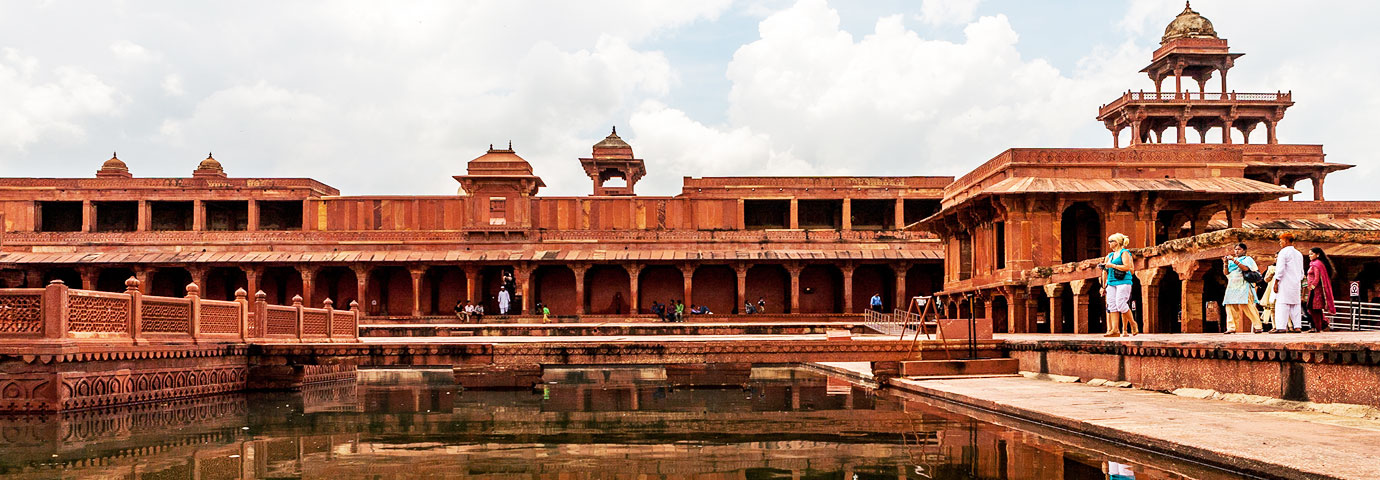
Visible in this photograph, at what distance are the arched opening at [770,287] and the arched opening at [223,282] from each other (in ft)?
56.3

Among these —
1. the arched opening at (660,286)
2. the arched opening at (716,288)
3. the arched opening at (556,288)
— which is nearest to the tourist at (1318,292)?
the arched opening at (716,288)

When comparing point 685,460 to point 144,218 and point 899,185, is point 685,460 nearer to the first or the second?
point 899,185

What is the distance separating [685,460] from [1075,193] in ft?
60.6

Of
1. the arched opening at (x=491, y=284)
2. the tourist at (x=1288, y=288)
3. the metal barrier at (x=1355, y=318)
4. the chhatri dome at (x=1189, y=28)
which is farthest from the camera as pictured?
the chhatri dome at (x=1189, y=28)

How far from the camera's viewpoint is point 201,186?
43.1 metres

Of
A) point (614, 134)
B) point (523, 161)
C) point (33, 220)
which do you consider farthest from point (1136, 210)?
point (33, 220)

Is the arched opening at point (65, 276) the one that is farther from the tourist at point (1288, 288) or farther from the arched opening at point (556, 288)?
the tourist at point (1288, 288)

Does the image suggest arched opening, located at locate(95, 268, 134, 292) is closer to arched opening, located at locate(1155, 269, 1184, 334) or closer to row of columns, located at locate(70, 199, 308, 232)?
row of columns, located at locate(70, 199, 308, 232)

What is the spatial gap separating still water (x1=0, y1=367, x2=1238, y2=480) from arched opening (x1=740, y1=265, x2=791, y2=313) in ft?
81.0

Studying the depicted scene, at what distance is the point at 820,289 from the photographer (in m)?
41.8

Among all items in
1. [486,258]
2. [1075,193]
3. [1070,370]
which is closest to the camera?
[1070,370]

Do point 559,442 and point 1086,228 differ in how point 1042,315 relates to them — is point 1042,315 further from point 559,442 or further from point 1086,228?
point 559,442

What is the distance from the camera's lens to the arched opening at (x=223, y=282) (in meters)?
41.7

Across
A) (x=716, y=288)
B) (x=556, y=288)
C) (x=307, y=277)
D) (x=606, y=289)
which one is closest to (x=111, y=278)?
(x=307, y=277)
